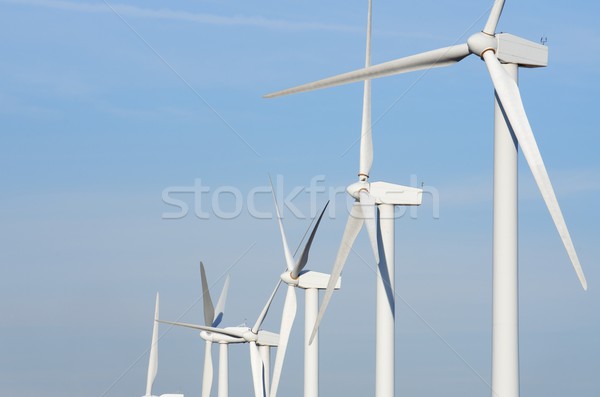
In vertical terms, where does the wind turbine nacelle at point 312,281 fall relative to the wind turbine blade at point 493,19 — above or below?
below

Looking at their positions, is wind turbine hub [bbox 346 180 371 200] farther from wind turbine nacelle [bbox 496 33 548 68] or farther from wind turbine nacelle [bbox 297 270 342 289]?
wind turbine nacelle [bbox 297 270 342 289]

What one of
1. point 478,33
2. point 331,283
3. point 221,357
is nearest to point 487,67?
point 478,33

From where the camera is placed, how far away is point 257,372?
6806 cm

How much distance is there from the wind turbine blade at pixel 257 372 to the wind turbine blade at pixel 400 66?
34022 millimetres

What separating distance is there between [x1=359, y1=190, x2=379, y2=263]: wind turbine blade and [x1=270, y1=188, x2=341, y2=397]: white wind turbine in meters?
12.7

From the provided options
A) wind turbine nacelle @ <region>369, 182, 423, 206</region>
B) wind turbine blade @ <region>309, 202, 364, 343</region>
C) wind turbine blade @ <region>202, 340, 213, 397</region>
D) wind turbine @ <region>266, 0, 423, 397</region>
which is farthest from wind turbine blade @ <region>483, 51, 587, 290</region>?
wind turbine blade @ <region>202, 340, 213, 397</region>

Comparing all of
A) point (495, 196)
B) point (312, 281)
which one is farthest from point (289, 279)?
point (495, 196)

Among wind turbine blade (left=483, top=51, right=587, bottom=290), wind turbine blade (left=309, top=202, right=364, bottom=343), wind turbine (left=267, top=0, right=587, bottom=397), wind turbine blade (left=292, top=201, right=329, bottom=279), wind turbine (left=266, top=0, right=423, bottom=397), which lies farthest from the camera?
wind turbine blade (left=292, top=201, right=329, bottom=279)

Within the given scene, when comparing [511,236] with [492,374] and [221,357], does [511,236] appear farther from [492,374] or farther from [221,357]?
[221,357]

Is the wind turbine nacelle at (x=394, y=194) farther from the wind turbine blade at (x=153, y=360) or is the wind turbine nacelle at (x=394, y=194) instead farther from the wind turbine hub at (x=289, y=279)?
the wind turbine blade at (x=153, y=360)

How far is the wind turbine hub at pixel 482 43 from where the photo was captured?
100ft

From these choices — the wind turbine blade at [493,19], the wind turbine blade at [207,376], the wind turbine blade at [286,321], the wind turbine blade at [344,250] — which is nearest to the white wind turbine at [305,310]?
the wind turbine blade at [286,321]

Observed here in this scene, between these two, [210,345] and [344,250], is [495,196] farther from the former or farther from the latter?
[210,345]

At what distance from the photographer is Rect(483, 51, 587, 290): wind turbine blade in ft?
88.7
